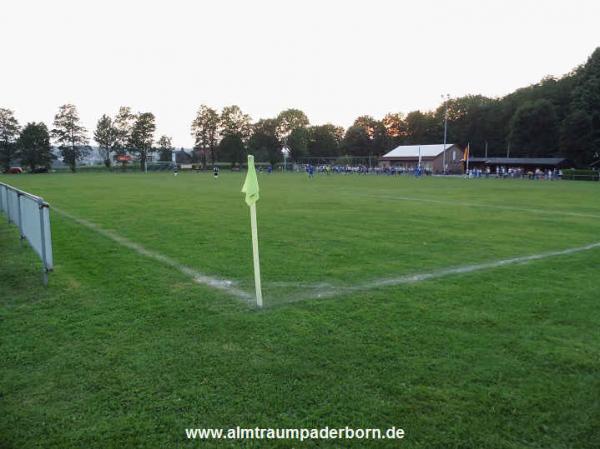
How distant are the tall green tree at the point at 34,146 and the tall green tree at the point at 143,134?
17.4 metres

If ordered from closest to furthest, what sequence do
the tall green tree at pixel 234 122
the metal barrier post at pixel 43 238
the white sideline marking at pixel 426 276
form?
the white sideline marking at pixel 426 276
the metal barrier post at pixel 43 238
the tall green tree at pixel 234 122

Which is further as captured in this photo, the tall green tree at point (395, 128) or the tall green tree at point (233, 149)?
the tall green tree at point (395, 128)

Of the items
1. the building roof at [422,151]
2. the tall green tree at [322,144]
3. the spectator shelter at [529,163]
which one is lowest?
the spectator shelter at [529,163]

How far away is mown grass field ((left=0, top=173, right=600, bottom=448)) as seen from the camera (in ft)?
11.4

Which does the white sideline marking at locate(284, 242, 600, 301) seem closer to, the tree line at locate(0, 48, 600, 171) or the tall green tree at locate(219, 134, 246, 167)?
the tree line at locate(0, 48, 600, 171)

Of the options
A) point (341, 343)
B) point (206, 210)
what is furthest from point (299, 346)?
point (206, 210)

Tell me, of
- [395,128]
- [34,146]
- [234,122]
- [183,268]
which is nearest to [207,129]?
[234,122]

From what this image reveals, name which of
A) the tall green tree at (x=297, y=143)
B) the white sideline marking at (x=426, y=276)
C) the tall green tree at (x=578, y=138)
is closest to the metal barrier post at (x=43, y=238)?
the white sideline marking at (x=426, y=276)

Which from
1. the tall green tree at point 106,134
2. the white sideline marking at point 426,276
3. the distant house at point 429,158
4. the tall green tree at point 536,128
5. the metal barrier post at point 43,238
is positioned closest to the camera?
the white sideline marking at point 426,276

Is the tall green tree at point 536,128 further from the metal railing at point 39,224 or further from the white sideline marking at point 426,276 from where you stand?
the metal railing at point 39,224

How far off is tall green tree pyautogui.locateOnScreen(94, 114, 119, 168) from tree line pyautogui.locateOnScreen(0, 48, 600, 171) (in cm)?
21

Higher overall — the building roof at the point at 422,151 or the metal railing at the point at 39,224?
the building roof at the point at 422,151

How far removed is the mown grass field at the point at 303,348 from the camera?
349cm

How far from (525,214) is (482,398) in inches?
611
